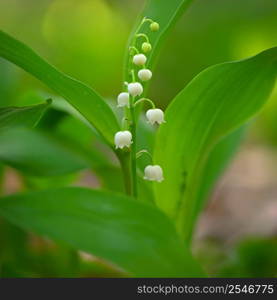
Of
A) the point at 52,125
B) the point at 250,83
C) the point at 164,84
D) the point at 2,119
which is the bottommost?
the point at 2,119

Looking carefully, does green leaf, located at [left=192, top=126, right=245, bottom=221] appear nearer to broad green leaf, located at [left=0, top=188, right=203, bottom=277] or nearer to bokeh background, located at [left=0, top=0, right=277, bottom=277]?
broad green leaf, located at [left=0, top=188, right=203, bottom=277]

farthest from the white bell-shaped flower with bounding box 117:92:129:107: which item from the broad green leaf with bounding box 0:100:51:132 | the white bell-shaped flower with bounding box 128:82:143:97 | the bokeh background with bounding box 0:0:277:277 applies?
the bokeh background with bounding box 0:0:277:277

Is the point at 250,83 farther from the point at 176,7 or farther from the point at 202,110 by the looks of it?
the point at 176,7

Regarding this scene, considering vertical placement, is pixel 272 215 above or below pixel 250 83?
above

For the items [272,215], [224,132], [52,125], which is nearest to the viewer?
[224,132]

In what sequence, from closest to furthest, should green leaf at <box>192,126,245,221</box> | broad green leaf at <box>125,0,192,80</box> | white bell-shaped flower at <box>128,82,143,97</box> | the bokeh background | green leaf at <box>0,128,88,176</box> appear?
white bell-shaped flower at <box>128,82,143,97</box> < broad green leaf at <box>125,0,192,80</box> < green leaf at <box>0,128,88,176</box> < green leaf at <box>192,126,245,221</box> < the bokeh background

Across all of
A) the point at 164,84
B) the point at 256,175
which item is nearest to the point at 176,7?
the point at 256,175

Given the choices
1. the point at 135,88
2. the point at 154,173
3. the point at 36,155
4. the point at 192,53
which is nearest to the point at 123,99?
the point at 135,88
